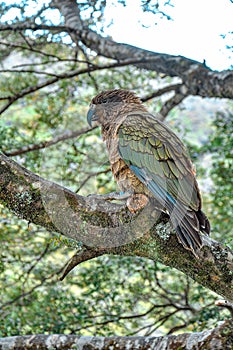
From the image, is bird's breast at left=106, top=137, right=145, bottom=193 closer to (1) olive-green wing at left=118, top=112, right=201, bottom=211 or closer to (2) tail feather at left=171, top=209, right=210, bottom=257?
(1) olive-green wing at left=118, top=112, right=201, bottom=211

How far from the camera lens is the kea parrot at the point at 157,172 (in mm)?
2762

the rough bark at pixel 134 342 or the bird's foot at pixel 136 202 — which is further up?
the bird's foot at pixel 136 202

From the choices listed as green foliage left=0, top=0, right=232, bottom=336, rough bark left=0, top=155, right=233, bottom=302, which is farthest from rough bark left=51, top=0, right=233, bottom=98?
rough bark left=0, top=155, right=233, bottom=302

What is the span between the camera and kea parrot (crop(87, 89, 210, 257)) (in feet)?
9.06

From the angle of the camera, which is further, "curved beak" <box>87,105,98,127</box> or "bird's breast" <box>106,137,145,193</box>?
"curved beak" <box>87,105,98,127</box>

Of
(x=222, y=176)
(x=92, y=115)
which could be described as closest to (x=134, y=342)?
(x=92, y=115)

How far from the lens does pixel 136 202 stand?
2.91 meters

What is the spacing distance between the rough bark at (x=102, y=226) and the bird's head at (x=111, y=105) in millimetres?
1209

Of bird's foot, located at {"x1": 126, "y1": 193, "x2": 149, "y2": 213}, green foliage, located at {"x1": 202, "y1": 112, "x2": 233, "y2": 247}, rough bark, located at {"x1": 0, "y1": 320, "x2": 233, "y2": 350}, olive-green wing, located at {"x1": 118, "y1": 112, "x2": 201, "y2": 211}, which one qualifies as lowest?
rough bark, located at {"x1": 0, "y1": 320, "x2": 233, "y2": 350}

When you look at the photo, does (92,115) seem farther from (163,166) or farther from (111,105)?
(163,166)

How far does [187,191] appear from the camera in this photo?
296 cm

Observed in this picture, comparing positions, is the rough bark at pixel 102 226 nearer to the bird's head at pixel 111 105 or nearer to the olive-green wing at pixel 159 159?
the olive-green wing at pixel 159 159

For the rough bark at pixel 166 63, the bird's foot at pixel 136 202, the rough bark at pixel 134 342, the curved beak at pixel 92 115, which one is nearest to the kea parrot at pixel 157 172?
the bird's foot at pixel 136 202

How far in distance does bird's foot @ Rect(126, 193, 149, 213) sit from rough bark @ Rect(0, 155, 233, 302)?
7cm
